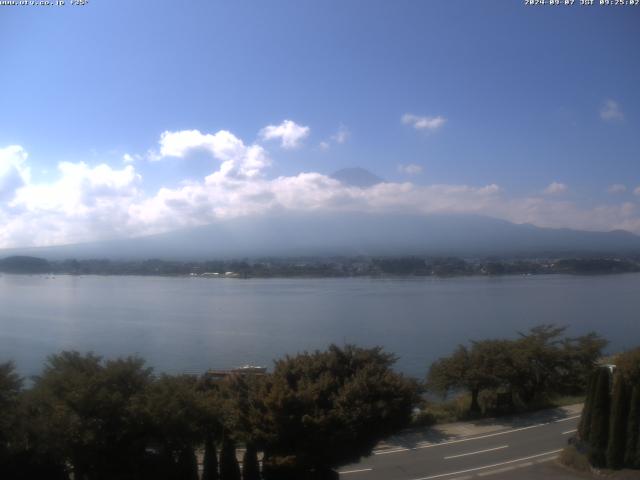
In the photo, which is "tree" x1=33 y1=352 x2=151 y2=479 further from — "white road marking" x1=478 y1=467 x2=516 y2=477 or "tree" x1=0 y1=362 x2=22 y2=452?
"white road marking" x1=478 y1=467 x2=516 y2=477

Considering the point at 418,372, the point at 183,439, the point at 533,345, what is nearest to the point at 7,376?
the point at 183,439

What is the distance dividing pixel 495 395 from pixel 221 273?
46.7 metres

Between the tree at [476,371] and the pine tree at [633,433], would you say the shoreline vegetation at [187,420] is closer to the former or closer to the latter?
the pine tree at [633,433]

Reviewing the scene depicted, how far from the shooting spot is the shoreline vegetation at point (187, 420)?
14.9ft

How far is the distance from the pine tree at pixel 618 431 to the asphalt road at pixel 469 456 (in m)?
0.88

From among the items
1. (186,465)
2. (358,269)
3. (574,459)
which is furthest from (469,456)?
(358,269)

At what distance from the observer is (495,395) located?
9844 millimetres

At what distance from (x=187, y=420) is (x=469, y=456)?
12.1 ft

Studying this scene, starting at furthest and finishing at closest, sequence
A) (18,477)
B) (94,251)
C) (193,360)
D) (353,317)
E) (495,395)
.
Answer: (94,251), (353,317), (193,360), (495,395), (18,477)

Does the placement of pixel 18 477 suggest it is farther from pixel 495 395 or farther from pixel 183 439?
pixel 495 395

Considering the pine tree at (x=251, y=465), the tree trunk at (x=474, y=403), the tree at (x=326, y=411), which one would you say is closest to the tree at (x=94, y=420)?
the pine tree at (x=251, y=465)

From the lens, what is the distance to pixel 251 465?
5027mm

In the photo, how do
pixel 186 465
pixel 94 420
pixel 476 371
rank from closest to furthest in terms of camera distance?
pixel 94 420
pixel 186 465
pixel 476 371

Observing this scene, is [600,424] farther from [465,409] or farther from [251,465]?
[465,409]
